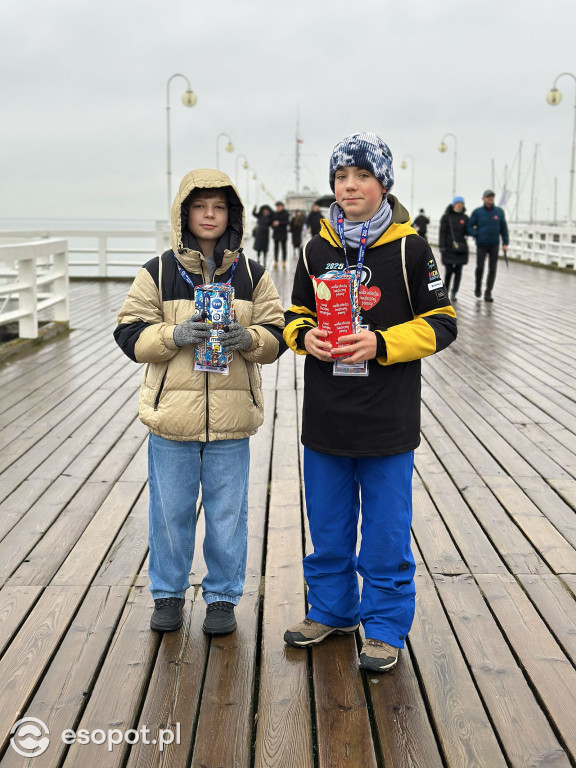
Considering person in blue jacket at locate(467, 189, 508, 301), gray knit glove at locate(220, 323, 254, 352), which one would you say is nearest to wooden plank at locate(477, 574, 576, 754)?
gray knit glove at locate(220, 323, 254, 352)

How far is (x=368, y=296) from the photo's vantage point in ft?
8.99

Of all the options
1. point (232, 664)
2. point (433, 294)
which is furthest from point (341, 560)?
point (433, 294)

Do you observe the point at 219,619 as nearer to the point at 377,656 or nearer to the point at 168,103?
the point at 377,656

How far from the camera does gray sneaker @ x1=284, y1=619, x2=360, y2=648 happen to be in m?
2.94

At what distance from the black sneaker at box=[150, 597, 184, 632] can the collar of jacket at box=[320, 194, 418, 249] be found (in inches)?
53.4

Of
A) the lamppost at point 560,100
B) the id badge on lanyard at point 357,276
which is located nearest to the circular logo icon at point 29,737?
the id badge on lanyard at point 357,276

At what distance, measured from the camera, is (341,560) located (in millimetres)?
2934

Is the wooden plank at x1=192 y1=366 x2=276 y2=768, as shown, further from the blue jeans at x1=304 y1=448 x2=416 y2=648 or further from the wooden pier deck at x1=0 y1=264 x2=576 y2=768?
the blue jeans at x1=304 y1=448 x2=416 y2=648

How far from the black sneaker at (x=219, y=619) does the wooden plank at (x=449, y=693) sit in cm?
62

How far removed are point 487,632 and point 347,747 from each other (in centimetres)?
86

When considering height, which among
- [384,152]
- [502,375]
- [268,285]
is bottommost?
[502,375]

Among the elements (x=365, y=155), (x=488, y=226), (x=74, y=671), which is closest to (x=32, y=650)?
(x=74, y=671)

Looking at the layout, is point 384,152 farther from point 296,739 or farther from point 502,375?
point 502,375

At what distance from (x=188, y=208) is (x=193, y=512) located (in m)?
1.04
